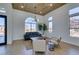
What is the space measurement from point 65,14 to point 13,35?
253cm

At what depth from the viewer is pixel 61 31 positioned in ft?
18.7

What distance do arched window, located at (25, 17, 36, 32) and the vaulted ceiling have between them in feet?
1.20

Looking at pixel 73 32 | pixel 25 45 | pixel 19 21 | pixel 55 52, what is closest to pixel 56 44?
pixel 55 52

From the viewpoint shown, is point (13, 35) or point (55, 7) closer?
point (55, 7)

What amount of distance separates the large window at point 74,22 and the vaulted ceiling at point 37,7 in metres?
1.01

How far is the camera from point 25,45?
5.97m

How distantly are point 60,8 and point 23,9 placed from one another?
4.87 feet

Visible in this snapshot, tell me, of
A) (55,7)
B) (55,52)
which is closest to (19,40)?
(55,52)

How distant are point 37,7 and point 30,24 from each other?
76 centimetres
